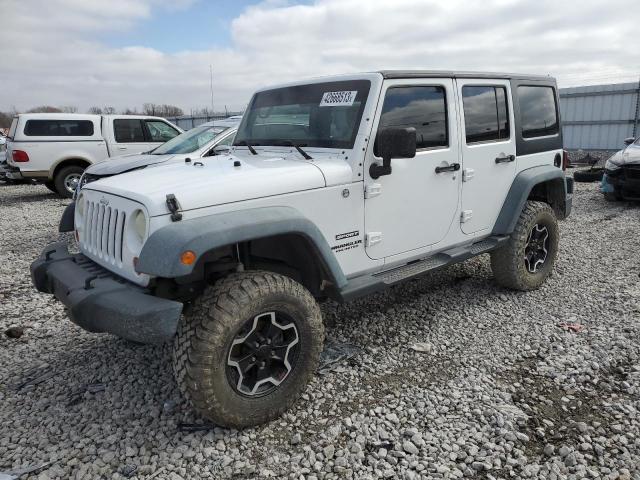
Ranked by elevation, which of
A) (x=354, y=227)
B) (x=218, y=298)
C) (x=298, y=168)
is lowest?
(x=218, y=298)

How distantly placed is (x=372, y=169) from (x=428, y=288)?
209 cm

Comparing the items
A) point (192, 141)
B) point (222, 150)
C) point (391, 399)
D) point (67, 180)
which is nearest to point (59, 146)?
point (67, 180)

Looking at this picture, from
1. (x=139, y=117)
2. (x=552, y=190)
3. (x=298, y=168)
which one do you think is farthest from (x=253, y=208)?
(x=139, y=117)

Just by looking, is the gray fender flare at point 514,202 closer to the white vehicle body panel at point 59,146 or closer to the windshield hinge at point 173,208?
the windshield hinge at point 173,208

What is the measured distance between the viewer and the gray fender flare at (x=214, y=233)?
2336 mm

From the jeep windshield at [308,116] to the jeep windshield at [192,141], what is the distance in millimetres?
3313

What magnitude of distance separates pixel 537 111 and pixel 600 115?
12862mm

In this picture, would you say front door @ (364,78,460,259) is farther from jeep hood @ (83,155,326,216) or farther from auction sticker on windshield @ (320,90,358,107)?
jeep hood @ (83,155,326,216)

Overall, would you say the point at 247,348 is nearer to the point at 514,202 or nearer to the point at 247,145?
the point at 247,145

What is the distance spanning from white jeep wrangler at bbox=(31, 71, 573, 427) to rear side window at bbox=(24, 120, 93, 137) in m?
8.90

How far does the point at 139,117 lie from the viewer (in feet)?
38.8

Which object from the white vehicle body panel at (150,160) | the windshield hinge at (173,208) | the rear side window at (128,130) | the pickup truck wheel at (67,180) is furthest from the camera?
the rear side window at (128,130)

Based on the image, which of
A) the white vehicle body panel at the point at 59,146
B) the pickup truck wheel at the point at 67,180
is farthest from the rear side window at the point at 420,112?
the pickup truck wheel at the point at 67,180

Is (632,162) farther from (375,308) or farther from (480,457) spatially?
(480,457)
